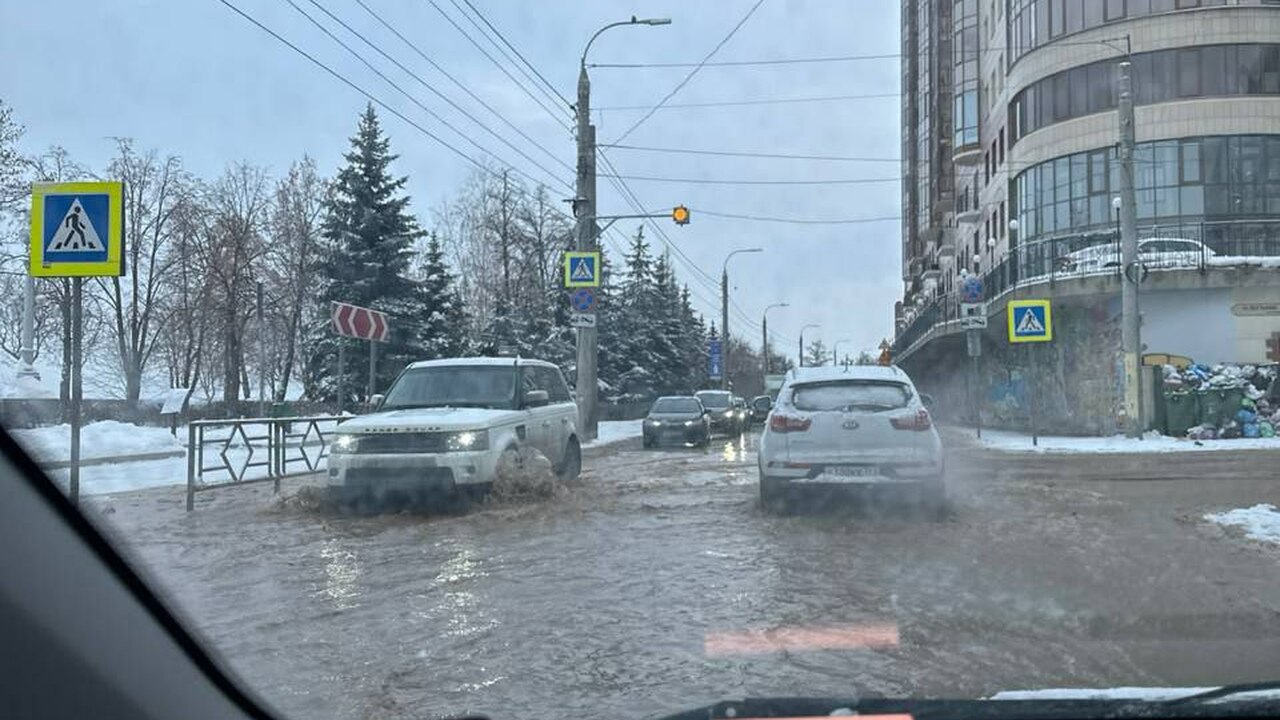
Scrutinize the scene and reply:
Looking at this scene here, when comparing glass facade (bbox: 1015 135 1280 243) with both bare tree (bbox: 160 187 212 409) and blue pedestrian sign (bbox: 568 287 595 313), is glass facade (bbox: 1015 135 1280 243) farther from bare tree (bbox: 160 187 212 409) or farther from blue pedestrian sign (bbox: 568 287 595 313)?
bare tree (bbox: 160 187 212 409)

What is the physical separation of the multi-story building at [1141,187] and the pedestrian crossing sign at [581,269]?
517 inches

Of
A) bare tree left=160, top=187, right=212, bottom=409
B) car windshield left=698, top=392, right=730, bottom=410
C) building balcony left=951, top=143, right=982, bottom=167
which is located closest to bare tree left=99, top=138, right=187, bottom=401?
bare tree left=160, top=187, right=212, bottom=409

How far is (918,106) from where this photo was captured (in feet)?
254

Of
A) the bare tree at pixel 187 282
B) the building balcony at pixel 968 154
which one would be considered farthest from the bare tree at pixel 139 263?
the building balcony at pixel 968 154

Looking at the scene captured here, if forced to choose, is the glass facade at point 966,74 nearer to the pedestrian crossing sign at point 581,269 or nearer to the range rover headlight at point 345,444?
the pedestrian crossing sign at point 581,269

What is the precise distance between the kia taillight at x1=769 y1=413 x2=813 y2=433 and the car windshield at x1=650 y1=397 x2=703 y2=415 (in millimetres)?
17381

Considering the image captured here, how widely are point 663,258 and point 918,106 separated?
2339 centimetres

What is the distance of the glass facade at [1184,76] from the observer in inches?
1287

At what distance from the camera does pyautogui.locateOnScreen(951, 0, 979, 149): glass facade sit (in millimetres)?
51500

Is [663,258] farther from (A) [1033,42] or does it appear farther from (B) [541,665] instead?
(B) [541,665]

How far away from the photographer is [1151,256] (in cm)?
3038

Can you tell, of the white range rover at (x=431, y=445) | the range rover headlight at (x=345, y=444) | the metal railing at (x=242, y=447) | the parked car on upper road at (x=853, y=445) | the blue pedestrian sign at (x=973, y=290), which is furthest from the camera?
the blue pedestrian sign at (x=973, y=290)

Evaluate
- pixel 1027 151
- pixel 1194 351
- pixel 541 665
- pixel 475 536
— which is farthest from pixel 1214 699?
pixel 1027 151

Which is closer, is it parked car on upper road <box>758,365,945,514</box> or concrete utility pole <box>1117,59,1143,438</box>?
parked car on upper road <box>758,365,945,514</box>
